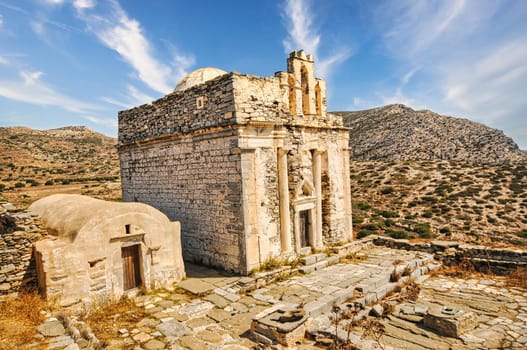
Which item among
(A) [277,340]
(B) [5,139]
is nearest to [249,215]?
(A) [277,340]

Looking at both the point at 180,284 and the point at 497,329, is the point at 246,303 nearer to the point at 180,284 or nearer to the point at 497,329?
the point at 180,284

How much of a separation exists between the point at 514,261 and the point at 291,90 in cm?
986

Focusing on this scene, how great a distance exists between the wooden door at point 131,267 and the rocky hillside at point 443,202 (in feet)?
47.2

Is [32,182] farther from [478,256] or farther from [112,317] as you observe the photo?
[478,256]

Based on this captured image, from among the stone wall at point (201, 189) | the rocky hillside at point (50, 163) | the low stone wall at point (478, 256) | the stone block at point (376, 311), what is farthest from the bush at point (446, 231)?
the rocky hillside at point (50, 163)

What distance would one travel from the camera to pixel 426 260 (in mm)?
11664

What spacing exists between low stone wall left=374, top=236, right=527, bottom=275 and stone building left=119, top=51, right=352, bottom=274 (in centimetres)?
344

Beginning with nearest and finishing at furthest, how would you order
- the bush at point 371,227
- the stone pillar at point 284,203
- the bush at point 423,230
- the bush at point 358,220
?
the stone pillar at point 284,203 < the bush at point 423,230 < the bush at point 371,227 < the bush at point 358,220

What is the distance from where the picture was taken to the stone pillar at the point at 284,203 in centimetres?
1098

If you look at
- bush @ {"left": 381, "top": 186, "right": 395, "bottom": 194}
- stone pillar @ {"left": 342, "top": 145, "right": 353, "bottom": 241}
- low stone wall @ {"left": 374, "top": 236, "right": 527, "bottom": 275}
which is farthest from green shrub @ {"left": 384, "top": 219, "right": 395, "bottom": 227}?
stone pillar @ {"left": 342, "top": 145, "right": 353, "bottom": 241}

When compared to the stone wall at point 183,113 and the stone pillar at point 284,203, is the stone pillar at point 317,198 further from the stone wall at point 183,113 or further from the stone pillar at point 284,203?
the stone wall at point 183,113

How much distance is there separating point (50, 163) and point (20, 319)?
1763 inches

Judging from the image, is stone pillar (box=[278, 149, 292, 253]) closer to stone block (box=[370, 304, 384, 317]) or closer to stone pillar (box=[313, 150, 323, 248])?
stone pillar (box=[313, 150, 323, 248])

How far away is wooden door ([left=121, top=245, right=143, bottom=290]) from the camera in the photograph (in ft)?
28.2
